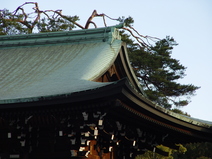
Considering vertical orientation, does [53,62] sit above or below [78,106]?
above

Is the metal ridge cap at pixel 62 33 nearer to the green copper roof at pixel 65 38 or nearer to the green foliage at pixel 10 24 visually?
the green copper roof at pixel 65 38

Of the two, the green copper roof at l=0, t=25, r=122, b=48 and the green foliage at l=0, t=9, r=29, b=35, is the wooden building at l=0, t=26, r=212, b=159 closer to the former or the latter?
the green copper roof at l=0, t=25, r=122, b=48

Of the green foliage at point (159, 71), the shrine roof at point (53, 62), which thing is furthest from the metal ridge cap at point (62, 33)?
the green foliage at point (159, 71)

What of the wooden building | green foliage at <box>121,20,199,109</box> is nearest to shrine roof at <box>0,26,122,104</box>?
the wooden building

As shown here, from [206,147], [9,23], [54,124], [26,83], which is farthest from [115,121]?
[9,23]

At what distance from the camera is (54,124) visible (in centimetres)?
1192

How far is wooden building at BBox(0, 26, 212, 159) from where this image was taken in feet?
36.2

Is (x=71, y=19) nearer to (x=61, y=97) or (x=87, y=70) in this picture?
(x=87, y=70)

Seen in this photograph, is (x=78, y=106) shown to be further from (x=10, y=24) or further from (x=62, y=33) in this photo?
(x=10, y=24)

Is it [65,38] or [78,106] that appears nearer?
[78,106]

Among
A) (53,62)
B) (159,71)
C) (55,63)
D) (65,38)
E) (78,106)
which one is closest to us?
(78,106)

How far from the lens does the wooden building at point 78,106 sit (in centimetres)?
1104

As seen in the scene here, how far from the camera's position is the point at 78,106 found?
36.5 feet

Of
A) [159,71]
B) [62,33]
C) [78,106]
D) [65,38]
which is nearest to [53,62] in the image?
[65,38]
